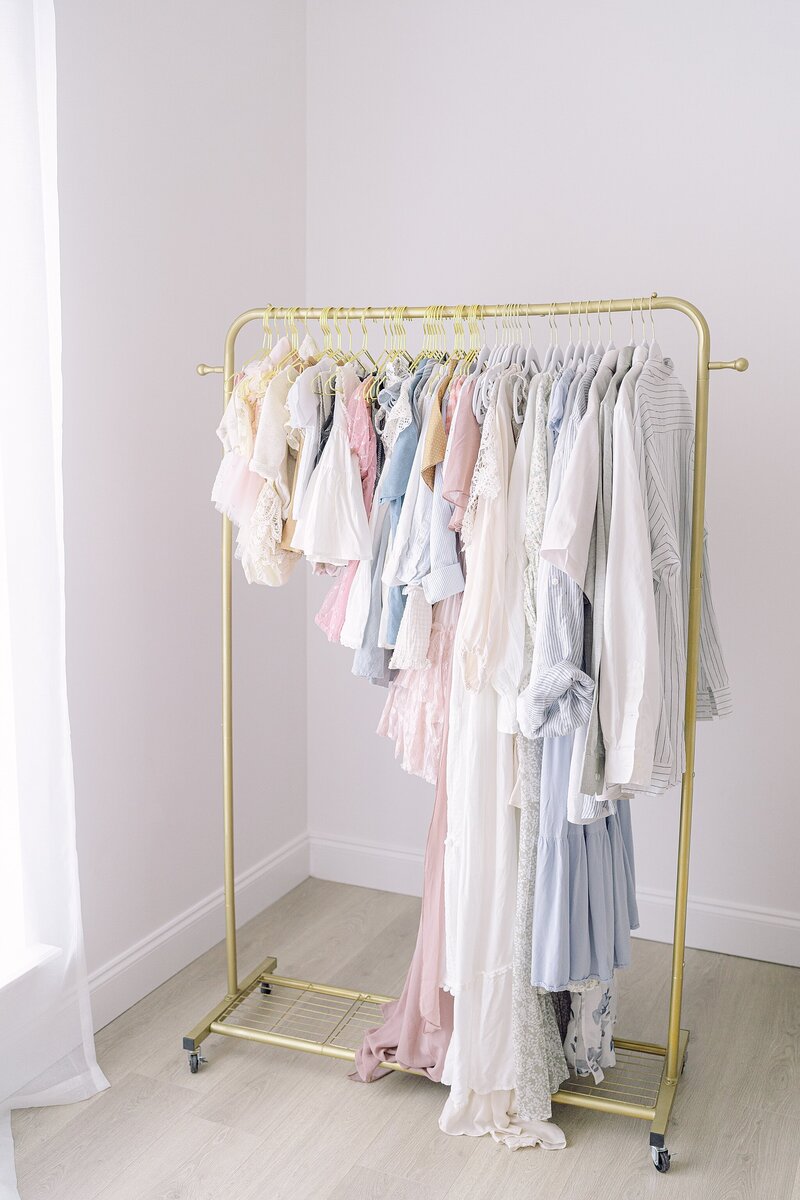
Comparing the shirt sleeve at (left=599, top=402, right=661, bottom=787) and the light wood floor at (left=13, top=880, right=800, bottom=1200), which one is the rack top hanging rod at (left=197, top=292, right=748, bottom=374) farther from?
the light wood floor at (left=13, top=880, right=800, bottom=1200)

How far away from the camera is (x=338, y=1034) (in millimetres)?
2447

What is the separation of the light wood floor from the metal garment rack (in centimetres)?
6

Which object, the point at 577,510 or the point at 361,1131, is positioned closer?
the point at 577,510

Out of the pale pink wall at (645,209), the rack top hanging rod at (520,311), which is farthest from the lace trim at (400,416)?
the pale pink wall at (645,209)

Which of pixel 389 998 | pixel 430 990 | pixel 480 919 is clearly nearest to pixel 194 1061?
pixel 389 998

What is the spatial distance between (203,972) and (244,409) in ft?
4.97

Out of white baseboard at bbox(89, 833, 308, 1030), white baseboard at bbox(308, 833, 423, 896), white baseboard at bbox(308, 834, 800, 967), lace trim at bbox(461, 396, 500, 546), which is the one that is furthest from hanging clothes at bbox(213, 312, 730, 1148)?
white baseboard at bbox(308, 833, 423, 896)

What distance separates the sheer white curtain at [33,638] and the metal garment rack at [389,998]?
32 cm

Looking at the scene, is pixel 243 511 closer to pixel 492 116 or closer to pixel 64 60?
pixel 64 60

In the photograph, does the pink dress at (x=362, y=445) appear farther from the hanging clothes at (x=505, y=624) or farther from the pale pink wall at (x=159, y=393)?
the pale pink wall at (x=159, y=393)

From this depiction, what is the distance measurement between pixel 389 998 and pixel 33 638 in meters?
1.17

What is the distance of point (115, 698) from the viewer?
2518mm

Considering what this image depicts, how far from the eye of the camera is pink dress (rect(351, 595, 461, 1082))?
2.20 m

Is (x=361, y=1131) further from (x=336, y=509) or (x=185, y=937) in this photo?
(x=336, y=509)
